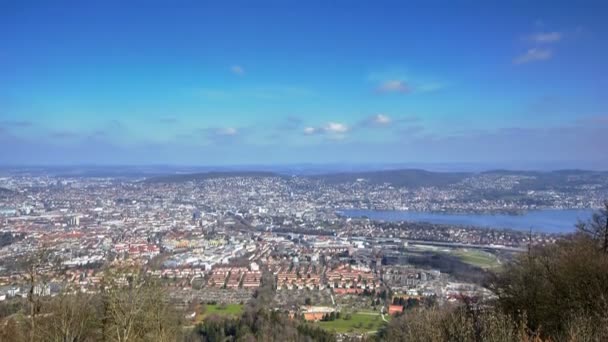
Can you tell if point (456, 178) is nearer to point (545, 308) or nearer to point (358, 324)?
point (358, 324)

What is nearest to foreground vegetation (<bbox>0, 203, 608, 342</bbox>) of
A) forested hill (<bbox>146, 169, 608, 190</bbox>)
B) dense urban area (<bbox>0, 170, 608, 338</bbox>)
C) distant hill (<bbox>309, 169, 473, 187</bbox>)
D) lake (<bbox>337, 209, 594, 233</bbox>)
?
dense urban area (<bbox>0, 170, 608, 338</bbox>)

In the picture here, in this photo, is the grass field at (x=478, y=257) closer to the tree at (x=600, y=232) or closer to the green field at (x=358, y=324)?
the green field at (x=358, y=324)

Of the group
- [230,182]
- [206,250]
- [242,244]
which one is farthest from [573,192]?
[230,182]

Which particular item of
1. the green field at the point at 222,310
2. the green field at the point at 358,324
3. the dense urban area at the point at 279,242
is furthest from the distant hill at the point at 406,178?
the green field at the point at 222,310

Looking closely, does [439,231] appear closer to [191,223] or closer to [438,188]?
[191,223]

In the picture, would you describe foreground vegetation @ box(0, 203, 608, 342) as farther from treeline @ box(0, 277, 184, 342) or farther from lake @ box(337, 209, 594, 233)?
lake @ box(337, 209, 594, 233)

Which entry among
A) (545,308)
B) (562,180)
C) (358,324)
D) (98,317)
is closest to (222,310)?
(358,324)
